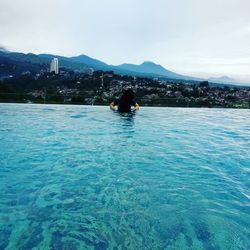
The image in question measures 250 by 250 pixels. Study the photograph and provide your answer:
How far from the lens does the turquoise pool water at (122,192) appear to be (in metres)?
2.77

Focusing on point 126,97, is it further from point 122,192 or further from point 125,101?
point 122,192

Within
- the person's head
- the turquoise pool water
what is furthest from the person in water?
the turquoise pool water

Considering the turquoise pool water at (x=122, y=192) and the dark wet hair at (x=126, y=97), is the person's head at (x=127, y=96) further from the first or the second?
the turquoise pool water at (x=122, y=192)

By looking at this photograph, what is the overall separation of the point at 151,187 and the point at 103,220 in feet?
4.15

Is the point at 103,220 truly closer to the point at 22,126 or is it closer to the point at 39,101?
the point at 22,126

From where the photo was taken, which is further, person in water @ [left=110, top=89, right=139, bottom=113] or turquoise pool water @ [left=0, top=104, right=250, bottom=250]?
person in water @ [left=110, top=89, right=139, bottom=113]

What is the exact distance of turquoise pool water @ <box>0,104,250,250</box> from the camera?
9.10 feet

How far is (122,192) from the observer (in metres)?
3.95

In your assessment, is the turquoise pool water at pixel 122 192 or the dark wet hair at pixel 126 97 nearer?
the turquoise pool water at pixel 122 192

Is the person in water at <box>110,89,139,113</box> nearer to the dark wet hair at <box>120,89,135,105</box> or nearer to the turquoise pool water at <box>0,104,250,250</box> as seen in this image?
the dark wet hair at <box>120,89,135,105</box>

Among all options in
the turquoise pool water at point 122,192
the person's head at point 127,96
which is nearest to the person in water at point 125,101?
the person's head at point 127,96

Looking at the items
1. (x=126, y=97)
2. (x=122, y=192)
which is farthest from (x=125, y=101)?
(x=122, y=192)

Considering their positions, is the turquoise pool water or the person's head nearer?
the turquoise pool water

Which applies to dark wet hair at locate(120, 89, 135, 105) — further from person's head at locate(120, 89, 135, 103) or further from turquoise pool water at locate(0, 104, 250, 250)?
turquoise pool water at locate(0, 104, 250, 250)
